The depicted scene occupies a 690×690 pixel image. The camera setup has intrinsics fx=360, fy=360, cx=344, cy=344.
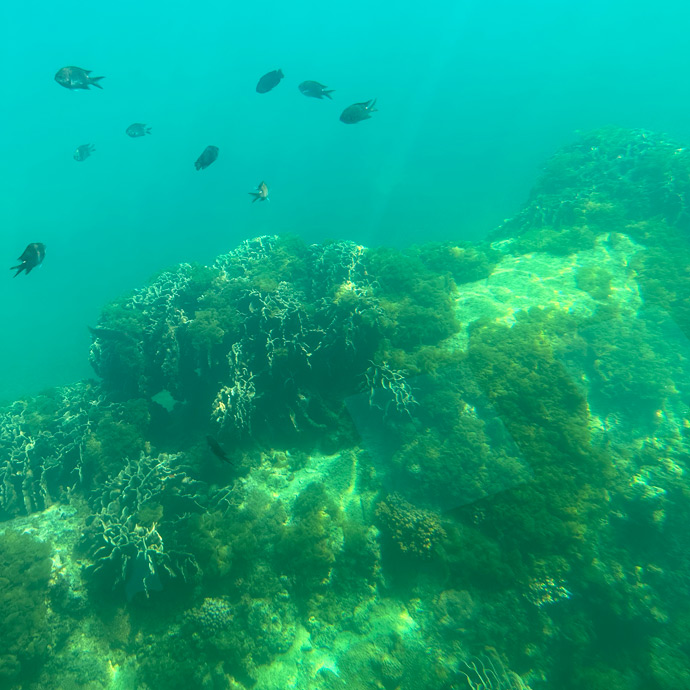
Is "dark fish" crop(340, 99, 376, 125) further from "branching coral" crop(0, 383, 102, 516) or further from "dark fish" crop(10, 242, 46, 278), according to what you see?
"branching coral" crop(0, 383, 102, 516)

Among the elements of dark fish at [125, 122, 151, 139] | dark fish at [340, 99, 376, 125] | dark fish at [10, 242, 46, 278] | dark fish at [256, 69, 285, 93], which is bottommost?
dark fish at [10, 242, 46, 278]

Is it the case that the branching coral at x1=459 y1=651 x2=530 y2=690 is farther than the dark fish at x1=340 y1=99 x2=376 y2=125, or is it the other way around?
the dark fish at x1=340 y1=99 x2=376 y2=125

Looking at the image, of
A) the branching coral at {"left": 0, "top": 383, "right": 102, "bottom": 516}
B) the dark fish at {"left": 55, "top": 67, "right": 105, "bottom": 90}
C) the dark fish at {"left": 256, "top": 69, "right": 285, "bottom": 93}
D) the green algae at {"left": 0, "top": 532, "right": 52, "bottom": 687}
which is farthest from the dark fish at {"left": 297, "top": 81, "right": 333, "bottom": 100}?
the green algae at {"left": 0, "top": 532, "right": 52, "bottom": 687}

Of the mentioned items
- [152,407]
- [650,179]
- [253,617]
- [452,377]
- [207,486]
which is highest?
[650,179]

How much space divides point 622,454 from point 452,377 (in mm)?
3921

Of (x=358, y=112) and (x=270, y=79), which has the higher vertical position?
(x=270, y=79)

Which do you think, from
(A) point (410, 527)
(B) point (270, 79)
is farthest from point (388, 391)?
(B) point (270, 79)

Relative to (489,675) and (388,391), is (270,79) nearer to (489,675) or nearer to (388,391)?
(388,391)

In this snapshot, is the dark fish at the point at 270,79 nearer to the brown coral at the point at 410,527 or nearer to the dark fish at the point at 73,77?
the dark fish at the point at 73,77

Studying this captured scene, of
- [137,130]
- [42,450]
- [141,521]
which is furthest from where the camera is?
[137,130]

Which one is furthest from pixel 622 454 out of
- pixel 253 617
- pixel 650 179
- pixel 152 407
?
pixel 650 179

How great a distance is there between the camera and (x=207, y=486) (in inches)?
271

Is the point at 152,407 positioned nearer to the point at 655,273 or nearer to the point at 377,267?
the point at 377,267

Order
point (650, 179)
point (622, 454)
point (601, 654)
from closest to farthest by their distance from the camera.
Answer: point (601, 654) → point (622, 454) → point (650, 179)
